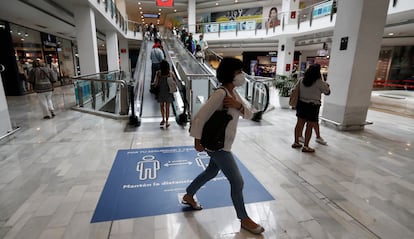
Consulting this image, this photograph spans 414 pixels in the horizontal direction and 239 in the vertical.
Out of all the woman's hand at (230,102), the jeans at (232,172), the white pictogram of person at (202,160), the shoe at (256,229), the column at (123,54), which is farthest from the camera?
the column at (123,54)

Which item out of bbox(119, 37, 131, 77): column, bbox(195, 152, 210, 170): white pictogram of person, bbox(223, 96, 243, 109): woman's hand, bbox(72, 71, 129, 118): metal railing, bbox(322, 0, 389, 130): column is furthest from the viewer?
bbox(119, 37, 131, 77): column

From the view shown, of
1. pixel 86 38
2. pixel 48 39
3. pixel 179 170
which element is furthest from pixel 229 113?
pixel 48 39

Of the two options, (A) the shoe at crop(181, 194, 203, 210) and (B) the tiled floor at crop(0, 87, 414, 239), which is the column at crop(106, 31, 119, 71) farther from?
(A) the shoe at crop(181, 194, 203, 210)

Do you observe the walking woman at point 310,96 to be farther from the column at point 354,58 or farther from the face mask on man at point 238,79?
the face mask on man at point 238,79

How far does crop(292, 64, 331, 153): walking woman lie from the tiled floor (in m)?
0.54

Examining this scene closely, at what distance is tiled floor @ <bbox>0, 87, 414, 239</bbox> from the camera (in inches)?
82.7

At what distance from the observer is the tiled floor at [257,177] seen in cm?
210

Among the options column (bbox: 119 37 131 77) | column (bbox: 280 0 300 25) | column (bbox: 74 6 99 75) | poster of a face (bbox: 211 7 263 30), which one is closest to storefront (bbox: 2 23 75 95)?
column (bbox: 74 6 99 75)

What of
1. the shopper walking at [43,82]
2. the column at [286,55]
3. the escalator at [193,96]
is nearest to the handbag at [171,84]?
the escalator at [193,96]

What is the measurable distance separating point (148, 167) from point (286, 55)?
15561 mm

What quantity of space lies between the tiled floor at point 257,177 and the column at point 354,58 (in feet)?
1.80

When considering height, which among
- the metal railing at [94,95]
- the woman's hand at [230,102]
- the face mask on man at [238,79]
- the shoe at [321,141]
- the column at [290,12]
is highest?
the column at [290,12]

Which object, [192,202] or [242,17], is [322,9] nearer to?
[192,202]

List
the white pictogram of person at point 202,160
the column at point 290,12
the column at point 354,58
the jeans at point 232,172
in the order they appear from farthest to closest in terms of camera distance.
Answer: the column at point 290,12 < the column at point 354,58 < the white pictogram of person at point 202,160 < the jeans at point 232,172
